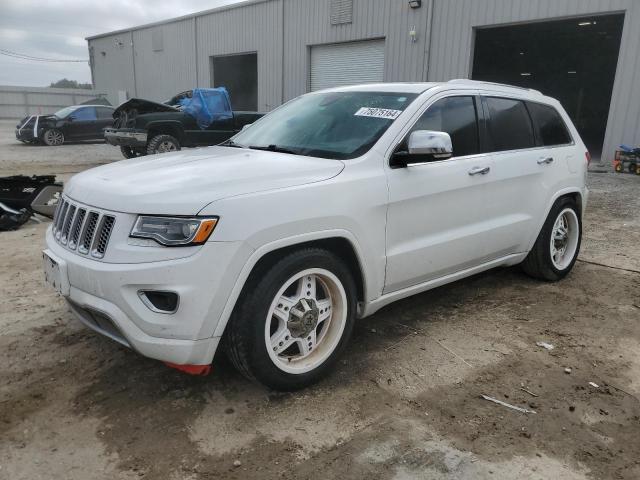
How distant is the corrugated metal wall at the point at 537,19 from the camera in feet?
40.1

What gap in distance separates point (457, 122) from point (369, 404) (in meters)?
2.14

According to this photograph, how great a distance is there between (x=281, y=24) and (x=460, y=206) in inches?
734

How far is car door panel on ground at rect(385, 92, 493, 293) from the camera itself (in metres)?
3.42

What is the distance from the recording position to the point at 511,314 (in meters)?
4.36

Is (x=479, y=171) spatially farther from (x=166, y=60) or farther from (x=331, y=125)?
(x=166, y=60)

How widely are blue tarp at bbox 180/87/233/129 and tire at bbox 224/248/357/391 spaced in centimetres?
1118

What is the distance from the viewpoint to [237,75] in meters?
26.3

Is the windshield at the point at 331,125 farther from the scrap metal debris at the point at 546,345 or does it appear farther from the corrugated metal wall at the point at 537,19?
the corrugated metal wall at the point at 537,19

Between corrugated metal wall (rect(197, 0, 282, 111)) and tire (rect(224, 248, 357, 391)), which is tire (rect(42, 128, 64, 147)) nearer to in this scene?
corrugated metal wall (rect(197, 0, 282, 111))

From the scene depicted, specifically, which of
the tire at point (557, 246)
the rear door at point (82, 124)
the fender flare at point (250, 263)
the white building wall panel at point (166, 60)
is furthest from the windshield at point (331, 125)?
the white building wall panel at point (166, 60)

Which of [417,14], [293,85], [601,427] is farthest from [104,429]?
[293,85]

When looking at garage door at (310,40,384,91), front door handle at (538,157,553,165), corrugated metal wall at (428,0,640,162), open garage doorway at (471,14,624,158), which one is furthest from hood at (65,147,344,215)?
open garage doorway at (471,14,624,158)

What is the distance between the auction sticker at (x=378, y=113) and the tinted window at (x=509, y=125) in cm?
105

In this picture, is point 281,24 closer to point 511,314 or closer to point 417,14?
point 417,14
